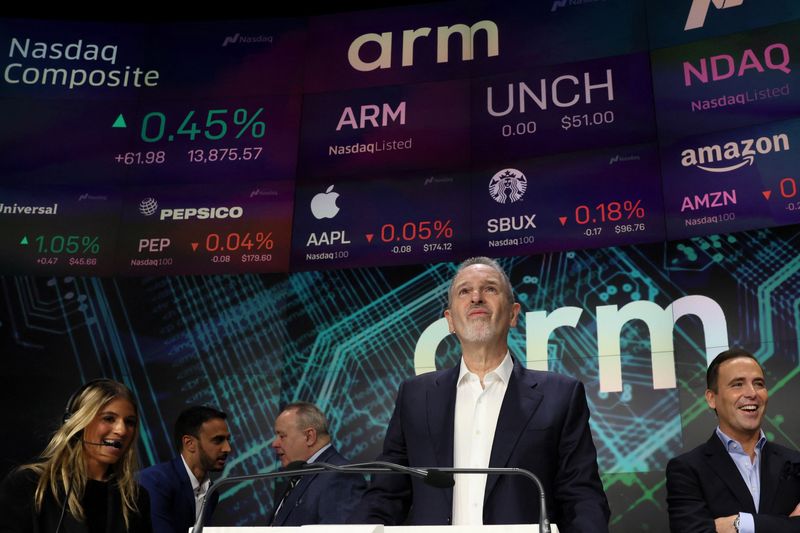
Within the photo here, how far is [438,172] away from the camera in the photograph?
19.2 feet

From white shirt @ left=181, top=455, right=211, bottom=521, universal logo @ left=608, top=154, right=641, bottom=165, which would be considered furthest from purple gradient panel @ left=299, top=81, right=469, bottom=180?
white shirt @ left=181, top=455, right=211, bottom=521

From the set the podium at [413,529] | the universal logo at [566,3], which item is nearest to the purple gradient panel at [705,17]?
the universal logo at [566,3]

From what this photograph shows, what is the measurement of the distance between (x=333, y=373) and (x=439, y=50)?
237 centimetres

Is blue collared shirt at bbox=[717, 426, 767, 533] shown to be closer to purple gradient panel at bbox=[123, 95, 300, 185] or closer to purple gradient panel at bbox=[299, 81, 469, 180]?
purple gradient panel at bbox=[299, 81, 469, 180]

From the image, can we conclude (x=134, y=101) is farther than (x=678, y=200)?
Yes

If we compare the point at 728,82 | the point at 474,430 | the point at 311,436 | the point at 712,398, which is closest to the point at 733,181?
the point at 728,82

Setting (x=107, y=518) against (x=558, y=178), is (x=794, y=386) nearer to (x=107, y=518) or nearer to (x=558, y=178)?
(x=558, y=178)

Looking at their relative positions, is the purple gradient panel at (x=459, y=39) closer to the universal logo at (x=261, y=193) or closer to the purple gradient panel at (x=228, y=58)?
the purple gradient panel at (x=228, y=58)

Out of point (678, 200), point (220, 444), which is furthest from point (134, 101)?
point (678, 200)

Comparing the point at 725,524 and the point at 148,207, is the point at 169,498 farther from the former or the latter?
the point at 725,524

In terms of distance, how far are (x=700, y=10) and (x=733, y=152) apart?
1069 mm

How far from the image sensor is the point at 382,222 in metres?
5.81

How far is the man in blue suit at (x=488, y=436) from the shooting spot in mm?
2453

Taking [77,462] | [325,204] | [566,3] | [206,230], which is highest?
[566,3]
